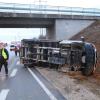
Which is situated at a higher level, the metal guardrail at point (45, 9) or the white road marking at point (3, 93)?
the metal guardrail at point (45, 9)

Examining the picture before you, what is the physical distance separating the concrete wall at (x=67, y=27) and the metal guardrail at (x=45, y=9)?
1075mm

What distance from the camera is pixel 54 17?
41.8 metres

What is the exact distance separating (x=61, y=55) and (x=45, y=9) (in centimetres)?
2090

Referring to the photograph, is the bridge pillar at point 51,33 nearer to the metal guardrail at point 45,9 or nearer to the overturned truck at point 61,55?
the metal guardrail at point 45,9

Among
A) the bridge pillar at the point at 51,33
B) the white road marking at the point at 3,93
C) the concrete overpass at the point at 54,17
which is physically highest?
the concrete overpass at the point at 54,17

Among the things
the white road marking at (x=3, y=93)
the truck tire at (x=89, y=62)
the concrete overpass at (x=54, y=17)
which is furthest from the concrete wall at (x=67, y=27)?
the white road marking at (x=3, y=93)

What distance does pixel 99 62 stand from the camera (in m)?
23.1

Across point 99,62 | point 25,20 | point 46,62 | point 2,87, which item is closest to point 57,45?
point 46,62

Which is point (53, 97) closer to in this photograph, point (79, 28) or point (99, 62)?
point (99, 62)

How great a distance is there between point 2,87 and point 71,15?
97.1 ft

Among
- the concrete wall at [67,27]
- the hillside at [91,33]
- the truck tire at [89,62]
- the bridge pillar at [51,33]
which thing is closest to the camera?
the truck tire at [89,62]

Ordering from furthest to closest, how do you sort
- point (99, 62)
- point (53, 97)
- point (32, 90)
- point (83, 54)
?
point (99, 62), point (83, 54), point (32, 90), point (53, 97)

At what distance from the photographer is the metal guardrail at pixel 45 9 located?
40125 mm

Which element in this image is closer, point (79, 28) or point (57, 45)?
point (57, 45)
